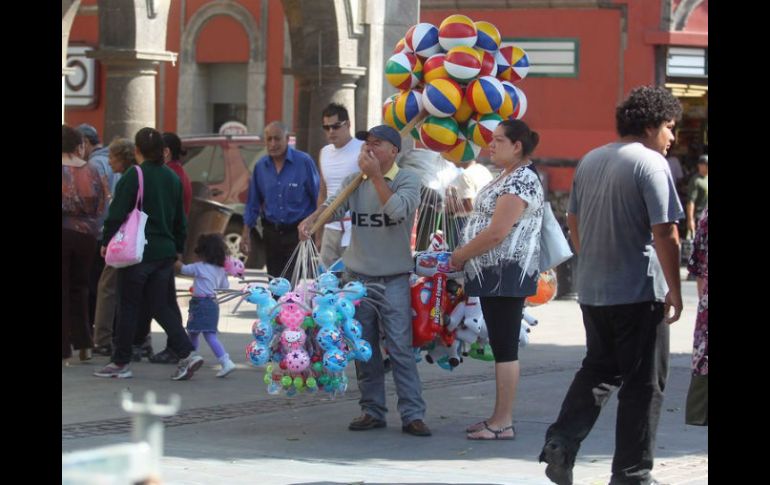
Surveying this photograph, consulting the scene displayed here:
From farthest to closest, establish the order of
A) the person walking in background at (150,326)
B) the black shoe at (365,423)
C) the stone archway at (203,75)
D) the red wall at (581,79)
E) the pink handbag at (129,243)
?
the stone archway at (203,75) < the red wall at (581,79) < the person walking in background at (150,326) < the pink handbag at (129,243) < the black shoe at (365,423)

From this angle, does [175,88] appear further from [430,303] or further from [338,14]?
[430,303]

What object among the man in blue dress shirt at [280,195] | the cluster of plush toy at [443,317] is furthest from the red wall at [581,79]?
the cluster of plush toy at [443,317]

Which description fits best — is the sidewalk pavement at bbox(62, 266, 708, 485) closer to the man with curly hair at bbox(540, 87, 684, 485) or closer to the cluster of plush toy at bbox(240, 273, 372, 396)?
the cluster of plush toy at bbox(240, 273, 372, 396)

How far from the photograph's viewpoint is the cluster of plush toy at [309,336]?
791 centimetres

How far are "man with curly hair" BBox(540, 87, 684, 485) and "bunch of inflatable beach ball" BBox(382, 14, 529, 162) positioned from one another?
264 cm

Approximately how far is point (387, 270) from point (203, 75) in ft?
82.5

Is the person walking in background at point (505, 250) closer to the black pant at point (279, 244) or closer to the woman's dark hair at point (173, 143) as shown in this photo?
the black pant at point (279, 244)

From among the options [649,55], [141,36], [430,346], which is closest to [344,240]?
[430,346]

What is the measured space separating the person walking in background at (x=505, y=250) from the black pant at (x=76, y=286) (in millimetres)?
3915

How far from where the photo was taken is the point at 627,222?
6496mm

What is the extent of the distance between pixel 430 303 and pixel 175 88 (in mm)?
25195

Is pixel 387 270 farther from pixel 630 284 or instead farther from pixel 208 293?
pixel 208 293

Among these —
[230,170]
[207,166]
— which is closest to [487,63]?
[230,170]

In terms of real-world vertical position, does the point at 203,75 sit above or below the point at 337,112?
above
